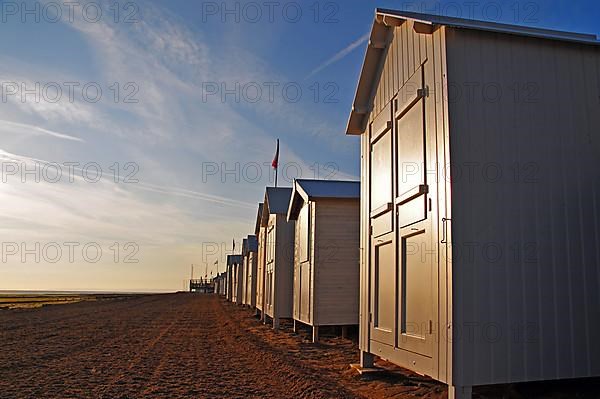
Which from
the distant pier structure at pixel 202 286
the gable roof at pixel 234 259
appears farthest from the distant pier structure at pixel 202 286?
the gable roof at pixel 234 259

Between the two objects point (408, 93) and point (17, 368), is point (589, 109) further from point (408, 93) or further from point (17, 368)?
point (17, 368)

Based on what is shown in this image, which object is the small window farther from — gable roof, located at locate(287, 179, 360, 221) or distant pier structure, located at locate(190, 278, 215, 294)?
distant pier structure, located at locate(190, 278, 215, 294)

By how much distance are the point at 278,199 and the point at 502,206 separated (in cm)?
1651

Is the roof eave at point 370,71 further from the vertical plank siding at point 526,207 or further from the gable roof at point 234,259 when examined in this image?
the gable roof at point 234,259

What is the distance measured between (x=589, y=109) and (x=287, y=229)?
14.8 metres

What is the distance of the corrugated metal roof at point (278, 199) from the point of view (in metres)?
21.7

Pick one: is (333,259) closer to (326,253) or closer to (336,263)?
(336,263)

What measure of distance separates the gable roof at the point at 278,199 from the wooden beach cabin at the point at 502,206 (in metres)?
14.2

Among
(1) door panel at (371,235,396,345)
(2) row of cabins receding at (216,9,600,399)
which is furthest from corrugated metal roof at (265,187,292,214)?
(2) row of cabins receding at (216,9,600,399)

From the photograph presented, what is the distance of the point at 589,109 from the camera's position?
699 centimetres

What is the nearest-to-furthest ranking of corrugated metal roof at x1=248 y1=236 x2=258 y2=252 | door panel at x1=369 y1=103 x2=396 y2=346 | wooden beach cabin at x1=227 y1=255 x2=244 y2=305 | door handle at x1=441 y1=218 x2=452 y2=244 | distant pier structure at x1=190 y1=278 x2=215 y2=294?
door handle at x1=441 y1=218 x2=452 y2=244 < door panel at x1=369 y1=103 x2=396 y2=346 < corrugated metal roof at x1=248 y1=236 x2=258 y2=252 < wooden beach cabin at x1=227 y1=255 x2=244 y2=305 < distant pier structure at x1=190 y1=278 x2=215 y2=294

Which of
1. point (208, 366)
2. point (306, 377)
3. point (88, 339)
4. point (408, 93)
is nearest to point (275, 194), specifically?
point (88, 339)

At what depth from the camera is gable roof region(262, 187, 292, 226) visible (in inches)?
852

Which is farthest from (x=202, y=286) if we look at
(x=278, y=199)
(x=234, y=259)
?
(x=278, y=199)
